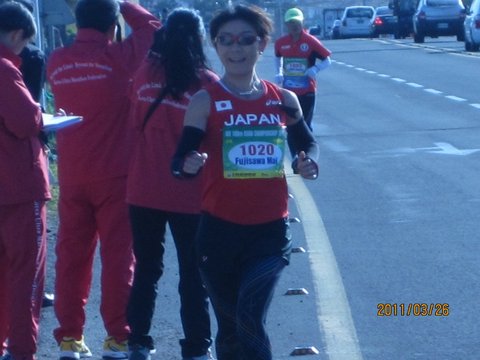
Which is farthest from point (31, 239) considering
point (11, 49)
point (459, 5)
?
point (459, 5)

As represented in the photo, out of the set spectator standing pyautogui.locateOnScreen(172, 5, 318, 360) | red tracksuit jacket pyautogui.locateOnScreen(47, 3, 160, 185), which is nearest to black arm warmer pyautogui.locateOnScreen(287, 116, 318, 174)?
spectator standing pyautogui.locateOnScreen(172, 5, 318, 360)

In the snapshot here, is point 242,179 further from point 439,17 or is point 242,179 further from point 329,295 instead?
point 439,17

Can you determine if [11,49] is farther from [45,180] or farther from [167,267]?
[167,267]

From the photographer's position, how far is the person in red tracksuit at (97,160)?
5973 mm

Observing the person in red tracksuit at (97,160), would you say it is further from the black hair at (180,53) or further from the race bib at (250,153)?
the race bib at (250,153)

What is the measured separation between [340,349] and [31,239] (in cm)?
176

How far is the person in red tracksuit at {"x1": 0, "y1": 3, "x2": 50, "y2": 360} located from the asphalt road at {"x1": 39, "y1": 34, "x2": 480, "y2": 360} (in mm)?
620

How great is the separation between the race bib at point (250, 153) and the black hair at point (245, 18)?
44cm

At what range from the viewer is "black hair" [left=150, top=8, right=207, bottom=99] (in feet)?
18.3

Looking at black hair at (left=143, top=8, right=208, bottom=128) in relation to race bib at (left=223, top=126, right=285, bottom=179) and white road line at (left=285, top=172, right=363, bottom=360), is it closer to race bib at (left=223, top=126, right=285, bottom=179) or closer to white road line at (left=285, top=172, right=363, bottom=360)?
race bib at (left=223, top=126, right=285, bottom=179)

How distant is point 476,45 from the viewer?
3831cm

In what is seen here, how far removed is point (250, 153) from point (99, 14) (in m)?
Answer: 1.55

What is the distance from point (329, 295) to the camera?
7461mm

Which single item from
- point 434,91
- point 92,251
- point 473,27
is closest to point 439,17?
point 473,27
